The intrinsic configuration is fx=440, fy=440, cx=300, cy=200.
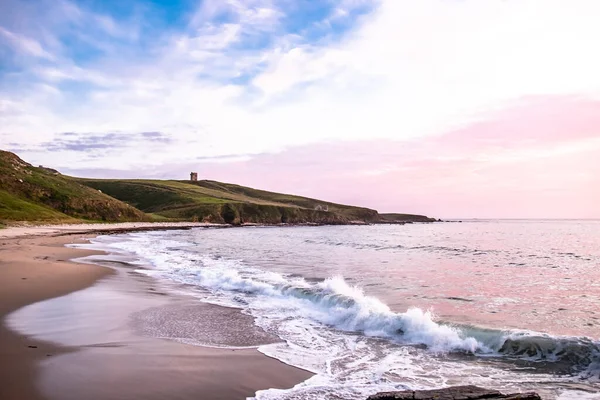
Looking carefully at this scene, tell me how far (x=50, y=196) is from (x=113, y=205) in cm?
1426

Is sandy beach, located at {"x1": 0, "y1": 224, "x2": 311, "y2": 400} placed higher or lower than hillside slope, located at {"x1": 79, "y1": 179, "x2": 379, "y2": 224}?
lower

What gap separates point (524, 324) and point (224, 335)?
8074 mm

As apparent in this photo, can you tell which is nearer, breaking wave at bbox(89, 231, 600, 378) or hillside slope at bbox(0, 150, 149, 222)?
breaking wave at bbox(89, 231, 600, 378)

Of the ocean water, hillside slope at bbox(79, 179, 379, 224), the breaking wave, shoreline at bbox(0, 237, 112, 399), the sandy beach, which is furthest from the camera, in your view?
hillside slope at bbox(79, 179, 379, 224)

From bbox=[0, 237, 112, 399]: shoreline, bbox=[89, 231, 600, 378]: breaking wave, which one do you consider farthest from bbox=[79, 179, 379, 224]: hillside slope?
bbox=[89, 231, 600, 378]: breaking wave

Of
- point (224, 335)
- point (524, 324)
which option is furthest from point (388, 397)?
point (524, 324)

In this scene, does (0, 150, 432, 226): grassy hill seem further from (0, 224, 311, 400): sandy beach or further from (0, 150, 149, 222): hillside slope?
(0, 224, 311, 400): sandy beach

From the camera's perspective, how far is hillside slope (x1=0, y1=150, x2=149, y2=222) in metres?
74.9

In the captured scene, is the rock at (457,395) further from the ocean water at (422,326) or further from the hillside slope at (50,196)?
the hillside slope at (50,196)

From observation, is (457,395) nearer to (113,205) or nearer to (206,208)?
(113,205)

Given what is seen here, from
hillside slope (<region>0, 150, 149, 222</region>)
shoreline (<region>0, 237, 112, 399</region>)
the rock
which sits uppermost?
hillside slope (<region>0, 150, 149, 222</region>)

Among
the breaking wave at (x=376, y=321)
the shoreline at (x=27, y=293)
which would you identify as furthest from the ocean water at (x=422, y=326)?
the shoreline at (x=27, y=293)

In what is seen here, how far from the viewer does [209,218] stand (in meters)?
134

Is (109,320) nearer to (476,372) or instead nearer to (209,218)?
(476,372)
